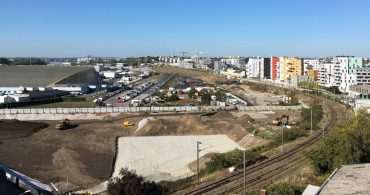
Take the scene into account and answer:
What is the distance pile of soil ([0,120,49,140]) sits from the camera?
27.5 m

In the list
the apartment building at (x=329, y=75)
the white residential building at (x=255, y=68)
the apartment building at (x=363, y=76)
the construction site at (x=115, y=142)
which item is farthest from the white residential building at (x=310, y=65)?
the construction site at (x=115, y=142)

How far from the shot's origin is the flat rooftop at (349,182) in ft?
32.5

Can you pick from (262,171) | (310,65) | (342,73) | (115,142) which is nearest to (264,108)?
(115,142)

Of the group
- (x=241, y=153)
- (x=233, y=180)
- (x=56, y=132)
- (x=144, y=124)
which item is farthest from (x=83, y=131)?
(x=233, y=180)

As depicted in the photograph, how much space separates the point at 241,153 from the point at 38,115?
72.4ft

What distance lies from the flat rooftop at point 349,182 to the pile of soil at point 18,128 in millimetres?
21707

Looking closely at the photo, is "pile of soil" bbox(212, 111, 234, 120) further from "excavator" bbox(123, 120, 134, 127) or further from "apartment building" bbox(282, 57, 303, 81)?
"apartment building" bbox(282, 57, 303, 81)

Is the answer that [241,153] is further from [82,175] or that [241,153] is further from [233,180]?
[82,175]

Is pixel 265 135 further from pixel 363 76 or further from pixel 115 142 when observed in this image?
pixel 363 76

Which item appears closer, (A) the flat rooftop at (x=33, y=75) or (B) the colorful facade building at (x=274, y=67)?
(A) the flat rooftop at (x=33, y=75)

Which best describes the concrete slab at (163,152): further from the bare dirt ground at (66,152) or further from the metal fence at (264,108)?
the metal fence at (264,108)

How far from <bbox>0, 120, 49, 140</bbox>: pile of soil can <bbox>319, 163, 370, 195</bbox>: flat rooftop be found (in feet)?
A: 71.2

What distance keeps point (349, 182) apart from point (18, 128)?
24964 mm

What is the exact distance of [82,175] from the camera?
18.6m
